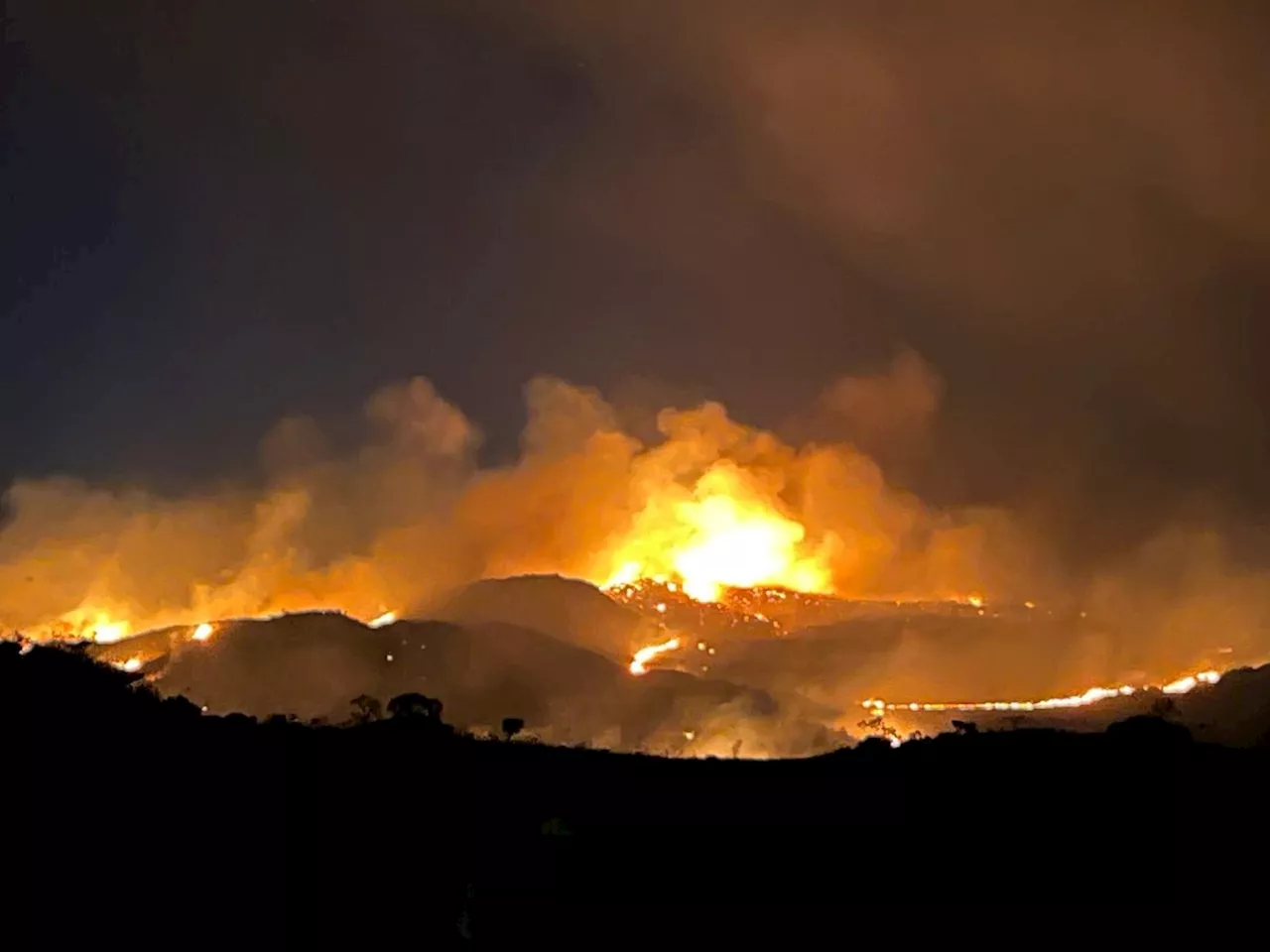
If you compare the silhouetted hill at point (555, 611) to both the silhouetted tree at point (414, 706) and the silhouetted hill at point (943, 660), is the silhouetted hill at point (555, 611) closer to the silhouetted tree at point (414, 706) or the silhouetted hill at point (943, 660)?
the silhouetted hill at point (943, 660)

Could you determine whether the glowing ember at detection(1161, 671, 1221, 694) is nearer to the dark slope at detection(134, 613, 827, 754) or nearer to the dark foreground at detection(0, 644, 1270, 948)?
the dark slope at detection(134, 613, 827, 754)

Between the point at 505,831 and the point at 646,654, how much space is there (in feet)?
223

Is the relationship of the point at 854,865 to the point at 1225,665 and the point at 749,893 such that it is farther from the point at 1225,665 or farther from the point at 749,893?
the point at 1225,665

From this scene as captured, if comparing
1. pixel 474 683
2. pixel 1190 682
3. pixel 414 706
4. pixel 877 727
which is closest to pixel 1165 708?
pixel 877 727

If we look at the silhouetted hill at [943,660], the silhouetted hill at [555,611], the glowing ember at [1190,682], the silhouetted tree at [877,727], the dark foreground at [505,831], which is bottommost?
the dark foreground at [505,831]

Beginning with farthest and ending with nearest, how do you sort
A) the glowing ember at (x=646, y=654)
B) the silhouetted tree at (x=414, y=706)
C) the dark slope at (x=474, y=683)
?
the glowing ember at (x=646, y=654), the dark slope at (x=474, y=683), the silhouetted tree at (x=414, y=706)

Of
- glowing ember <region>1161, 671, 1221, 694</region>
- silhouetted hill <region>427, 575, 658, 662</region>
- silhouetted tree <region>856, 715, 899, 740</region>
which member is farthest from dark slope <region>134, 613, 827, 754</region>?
glowing ember <region>1161, 671, 1221, 694</region>

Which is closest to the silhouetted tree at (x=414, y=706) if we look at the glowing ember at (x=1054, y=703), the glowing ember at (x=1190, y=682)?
the glowing ember at (x=1054, y=703)

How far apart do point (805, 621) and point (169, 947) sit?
96392 millimetres

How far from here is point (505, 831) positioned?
23.9m

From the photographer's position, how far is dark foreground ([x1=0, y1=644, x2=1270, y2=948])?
20.2 metres

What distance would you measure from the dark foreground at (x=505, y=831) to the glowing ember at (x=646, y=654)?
5151cm

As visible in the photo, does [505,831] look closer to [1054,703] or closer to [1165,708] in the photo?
[1165,708]

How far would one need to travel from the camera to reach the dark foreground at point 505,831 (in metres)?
20.2
